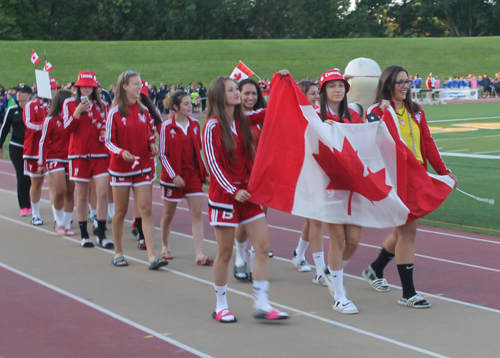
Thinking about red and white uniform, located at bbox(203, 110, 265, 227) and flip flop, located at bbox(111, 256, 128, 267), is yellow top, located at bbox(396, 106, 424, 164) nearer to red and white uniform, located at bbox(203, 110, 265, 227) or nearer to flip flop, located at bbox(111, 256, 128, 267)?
red and white uniform, located at bbox(203, 110, 265, 227)

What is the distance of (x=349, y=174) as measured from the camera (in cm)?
534

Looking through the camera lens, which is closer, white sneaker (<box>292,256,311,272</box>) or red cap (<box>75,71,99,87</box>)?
white sneaker (<box>292,256,311,272</box>)

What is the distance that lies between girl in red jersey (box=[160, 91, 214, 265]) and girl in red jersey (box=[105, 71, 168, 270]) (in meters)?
0.24

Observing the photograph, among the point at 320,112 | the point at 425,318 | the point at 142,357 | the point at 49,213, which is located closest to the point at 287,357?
the point at 142,357

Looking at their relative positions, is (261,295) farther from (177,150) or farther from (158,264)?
(177,150)

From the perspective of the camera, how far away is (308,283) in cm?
670

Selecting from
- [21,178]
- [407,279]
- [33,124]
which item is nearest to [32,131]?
[33,124]

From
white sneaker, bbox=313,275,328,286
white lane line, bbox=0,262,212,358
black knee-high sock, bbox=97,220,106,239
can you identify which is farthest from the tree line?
white sneaker, bbox=313,275,328,286

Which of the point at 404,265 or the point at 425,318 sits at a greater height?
the point at 404,265

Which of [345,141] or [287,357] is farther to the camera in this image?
[345,141]

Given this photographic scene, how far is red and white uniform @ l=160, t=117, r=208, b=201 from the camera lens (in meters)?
7.58

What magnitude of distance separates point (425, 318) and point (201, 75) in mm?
51850

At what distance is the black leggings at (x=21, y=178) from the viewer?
11.1 m

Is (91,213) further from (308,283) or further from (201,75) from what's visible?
(201,75)
